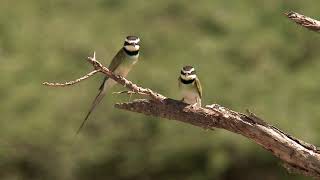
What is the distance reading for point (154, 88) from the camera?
28.7 ft

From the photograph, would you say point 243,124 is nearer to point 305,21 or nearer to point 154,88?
point 305,21

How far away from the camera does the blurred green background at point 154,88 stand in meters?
8.53

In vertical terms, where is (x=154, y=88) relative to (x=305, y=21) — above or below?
below

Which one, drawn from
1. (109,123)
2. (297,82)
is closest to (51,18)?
(109,123)

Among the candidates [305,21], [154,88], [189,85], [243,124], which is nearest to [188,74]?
[189,85]

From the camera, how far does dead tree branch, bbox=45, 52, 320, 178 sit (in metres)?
3.84

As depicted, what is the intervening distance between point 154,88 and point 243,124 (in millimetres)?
4885

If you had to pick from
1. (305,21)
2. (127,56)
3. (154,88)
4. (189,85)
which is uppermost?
(305,21)

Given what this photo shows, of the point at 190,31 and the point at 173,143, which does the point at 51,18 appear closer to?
the point at 190,31

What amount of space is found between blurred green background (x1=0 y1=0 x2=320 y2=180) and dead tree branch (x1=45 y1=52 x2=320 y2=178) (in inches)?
168

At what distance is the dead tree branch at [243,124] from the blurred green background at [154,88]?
4.27 metres

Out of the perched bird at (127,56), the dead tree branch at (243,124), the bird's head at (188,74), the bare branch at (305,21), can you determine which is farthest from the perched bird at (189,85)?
the bare branch at (305,21)

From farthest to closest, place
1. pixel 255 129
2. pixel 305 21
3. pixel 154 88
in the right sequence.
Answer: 1. pixel 154 88
2. pixel 255 129
3. pixel 305 21

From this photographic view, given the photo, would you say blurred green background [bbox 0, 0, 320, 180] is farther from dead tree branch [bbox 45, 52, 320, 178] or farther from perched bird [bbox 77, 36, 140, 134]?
dead tree branch [bbox 45, 52, 320, 178]
